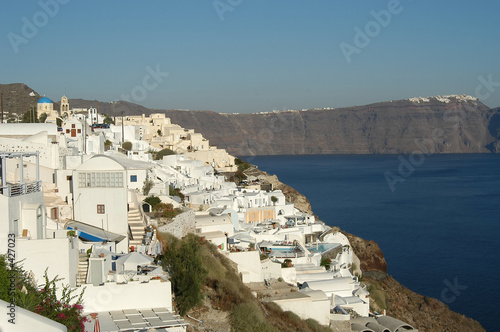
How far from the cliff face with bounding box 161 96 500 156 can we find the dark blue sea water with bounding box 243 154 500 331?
355ft

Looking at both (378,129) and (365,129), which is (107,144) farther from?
(365,129)

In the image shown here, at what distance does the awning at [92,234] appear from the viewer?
948 cm

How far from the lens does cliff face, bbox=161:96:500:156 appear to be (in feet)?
585

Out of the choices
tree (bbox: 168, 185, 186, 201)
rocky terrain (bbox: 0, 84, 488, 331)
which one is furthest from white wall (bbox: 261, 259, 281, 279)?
rocky terrain (bbox: 0, 84, 488, 331)

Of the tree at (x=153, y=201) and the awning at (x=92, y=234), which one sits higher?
the tree at (x=153, y=201)

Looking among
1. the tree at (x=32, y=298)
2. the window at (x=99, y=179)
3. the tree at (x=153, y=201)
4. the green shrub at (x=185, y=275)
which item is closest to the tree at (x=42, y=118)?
the tree at (x=153, y=201)

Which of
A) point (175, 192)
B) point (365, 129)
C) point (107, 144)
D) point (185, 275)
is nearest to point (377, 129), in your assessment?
point (365, 129)

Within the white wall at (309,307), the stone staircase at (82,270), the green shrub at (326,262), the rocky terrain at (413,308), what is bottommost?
the rocky terrain at (413,308)

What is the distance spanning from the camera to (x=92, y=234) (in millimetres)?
9562

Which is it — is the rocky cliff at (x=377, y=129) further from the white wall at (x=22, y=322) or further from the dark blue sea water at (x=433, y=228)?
the white wall at (x=22, y=322)

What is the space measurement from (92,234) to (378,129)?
614ft

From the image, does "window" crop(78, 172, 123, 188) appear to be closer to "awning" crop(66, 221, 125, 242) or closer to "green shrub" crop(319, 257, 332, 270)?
"awning" crop(66, 221, 125, 242)

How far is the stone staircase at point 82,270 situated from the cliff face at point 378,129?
522 feet

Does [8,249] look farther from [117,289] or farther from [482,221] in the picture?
[482,221]
